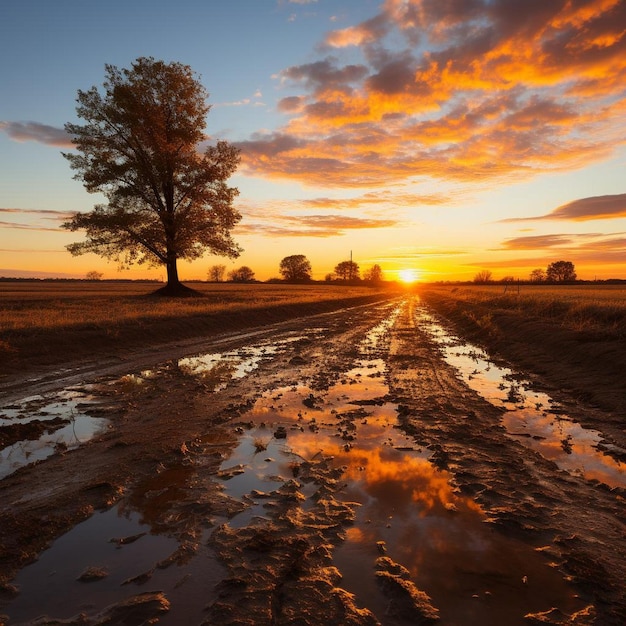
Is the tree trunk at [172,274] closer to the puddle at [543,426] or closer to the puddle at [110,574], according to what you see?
the puddle at [543,426]

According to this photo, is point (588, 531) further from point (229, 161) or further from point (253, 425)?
point (229, 161)

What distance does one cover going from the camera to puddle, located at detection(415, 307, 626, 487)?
6.06m

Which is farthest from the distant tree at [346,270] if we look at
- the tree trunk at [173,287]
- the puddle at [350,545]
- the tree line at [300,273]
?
the puddle at [350,545]


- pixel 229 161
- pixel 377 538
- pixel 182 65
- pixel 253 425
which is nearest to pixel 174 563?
pixel 377 538

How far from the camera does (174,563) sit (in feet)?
12.3

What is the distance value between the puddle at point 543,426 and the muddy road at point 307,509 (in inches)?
2.4

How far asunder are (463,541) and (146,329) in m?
16.3

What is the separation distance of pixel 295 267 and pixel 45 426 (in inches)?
6362

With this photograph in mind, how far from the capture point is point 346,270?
184375 mm

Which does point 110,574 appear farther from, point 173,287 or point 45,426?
point 173,287

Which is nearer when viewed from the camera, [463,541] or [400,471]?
[463,541]

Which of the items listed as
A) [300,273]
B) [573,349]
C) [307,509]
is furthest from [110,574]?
[300,273]

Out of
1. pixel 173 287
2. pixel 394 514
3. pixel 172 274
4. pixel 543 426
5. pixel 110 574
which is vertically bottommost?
pixel 543 426

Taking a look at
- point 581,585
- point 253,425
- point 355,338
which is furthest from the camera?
point 355,338
